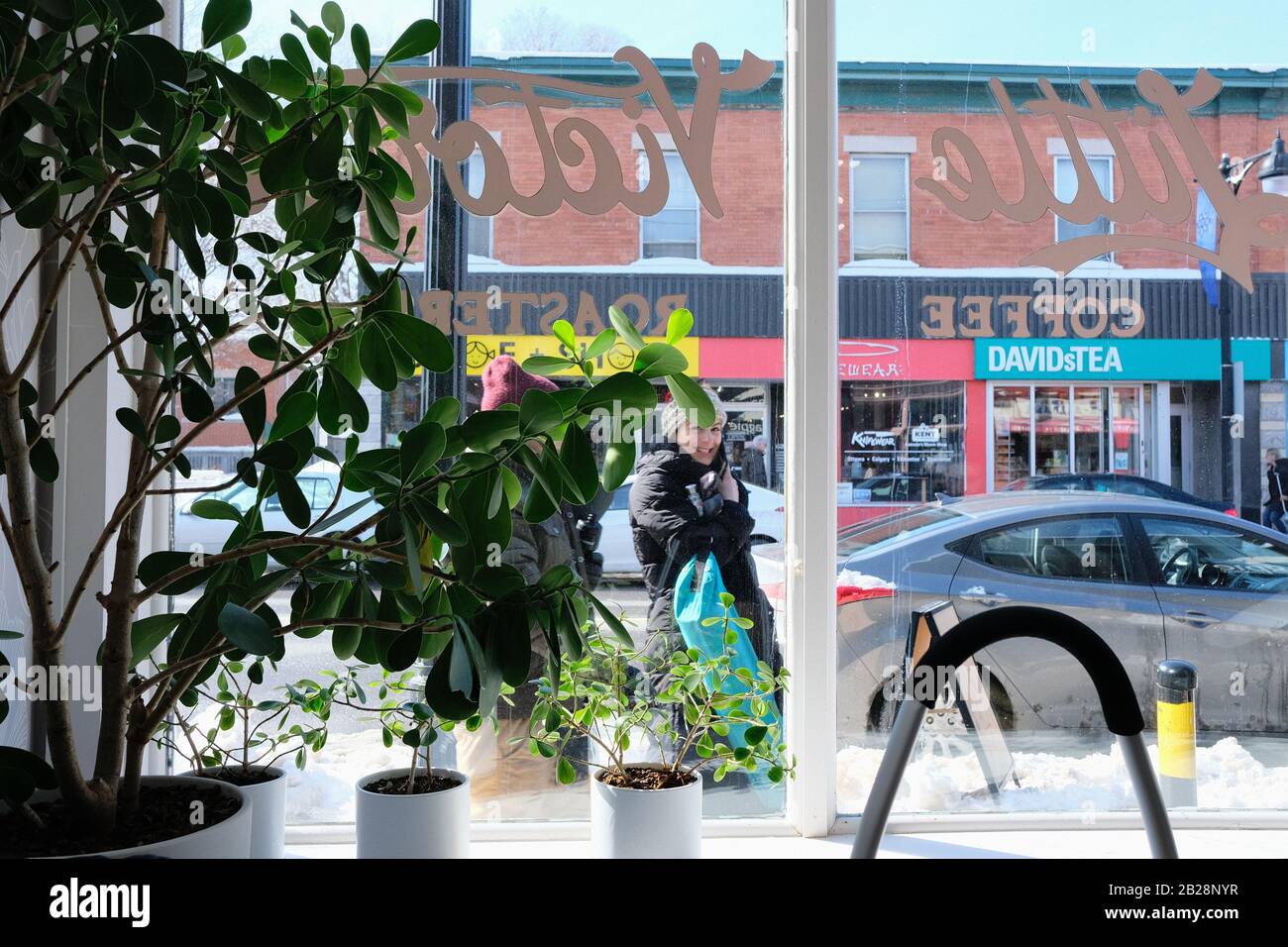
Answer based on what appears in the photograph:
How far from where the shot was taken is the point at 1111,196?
2.58 metres

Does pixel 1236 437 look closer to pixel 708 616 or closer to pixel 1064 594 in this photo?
pixel 1064 594

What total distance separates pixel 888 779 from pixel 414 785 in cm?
140

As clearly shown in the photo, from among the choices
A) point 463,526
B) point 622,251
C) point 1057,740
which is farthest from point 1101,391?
point 463,526

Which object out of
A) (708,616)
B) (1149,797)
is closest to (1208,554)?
(708,616)

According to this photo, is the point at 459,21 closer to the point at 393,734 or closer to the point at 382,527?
the point at 382,527

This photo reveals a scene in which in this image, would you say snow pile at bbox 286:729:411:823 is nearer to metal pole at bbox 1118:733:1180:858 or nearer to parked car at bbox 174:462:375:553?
parked car at bbox 174:462:375:553

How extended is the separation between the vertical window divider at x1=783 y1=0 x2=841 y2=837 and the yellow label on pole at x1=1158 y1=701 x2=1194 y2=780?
94cm

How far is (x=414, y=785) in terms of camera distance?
6.88 ft

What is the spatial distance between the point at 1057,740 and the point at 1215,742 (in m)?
0.45

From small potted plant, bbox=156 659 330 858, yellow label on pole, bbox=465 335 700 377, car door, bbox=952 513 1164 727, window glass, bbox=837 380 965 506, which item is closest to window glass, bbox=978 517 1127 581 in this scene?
car door, bbox=952 513 1164 727

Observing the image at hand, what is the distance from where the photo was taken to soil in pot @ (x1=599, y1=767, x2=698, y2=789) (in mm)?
2119

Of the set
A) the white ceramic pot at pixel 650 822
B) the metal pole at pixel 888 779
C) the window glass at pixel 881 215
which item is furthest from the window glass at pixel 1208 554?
the metal pole at pixel 888 779

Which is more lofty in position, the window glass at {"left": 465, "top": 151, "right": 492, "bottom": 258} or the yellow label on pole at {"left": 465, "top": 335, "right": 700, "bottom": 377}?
the window glass at {"left": 465, "top": 151, "right": 492, "bottom": 258}
